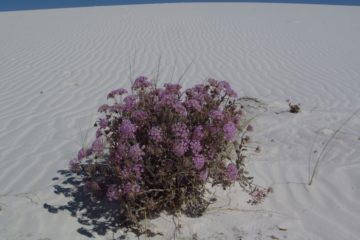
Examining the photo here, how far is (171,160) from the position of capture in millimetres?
3098

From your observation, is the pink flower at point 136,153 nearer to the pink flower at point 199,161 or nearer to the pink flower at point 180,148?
the pink flower at point 180,148

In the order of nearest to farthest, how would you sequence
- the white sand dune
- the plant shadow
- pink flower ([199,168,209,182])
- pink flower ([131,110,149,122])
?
pink flower ([199,168,209,182])
pink flower ([131,110,149,122])
the plant shadow
the white sand dune

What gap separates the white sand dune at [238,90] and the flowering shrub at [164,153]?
0.76ft

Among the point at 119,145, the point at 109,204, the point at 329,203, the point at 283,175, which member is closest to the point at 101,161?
the point at 109,204

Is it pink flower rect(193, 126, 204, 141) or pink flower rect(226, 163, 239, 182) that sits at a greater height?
pink flower rect(193, 126, 204, 141)

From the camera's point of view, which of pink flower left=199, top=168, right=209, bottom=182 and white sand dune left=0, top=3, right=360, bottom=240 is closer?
pink flower left=199, top=168, right=209, bottom=182

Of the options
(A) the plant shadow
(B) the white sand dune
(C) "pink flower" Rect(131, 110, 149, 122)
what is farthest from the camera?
(B) the white sand dune

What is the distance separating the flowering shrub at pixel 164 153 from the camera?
3.02m

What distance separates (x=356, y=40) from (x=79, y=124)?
10118 millimetres

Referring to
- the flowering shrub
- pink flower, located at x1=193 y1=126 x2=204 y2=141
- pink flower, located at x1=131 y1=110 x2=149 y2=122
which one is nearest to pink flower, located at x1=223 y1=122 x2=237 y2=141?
the flowering shrub

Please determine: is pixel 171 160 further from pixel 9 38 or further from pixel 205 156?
pixel 9 38

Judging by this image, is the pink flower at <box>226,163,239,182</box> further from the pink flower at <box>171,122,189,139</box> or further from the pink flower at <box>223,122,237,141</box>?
the pink flower at <box>171,122,189,139</box>

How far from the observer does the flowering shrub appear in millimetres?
3023

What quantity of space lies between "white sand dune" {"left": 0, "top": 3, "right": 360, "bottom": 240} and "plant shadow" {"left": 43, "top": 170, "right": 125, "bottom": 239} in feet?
0.19
